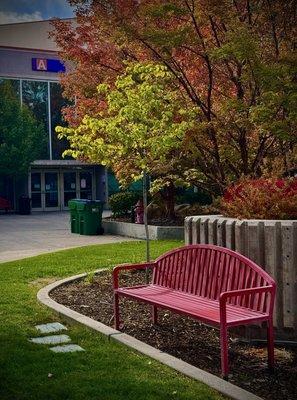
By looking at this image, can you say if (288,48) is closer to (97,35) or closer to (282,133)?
(282,133)

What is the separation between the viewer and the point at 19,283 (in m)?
9.06

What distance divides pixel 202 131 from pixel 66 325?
427cm

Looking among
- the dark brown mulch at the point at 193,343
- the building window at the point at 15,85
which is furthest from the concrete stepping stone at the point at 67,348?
the building window at the point at 15,85

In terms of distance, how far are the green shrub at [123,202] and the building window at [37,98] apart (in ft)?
51.6

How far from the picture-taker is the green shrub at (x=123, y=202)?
19.8 metres

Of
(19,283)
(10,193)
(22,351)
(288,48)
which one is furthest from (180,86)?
(10,193)

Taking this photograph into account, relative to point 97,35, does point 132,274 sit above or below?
below

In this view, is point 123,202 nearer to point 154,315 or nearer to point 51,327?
point 154,315

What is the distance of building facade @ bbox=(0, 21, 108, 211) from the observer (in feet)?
111

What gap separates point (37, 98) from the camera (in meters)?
34.6

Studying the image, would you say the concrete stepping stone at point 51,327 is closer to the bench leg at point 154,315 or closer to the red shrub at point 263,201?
the bench leg at point 154,315

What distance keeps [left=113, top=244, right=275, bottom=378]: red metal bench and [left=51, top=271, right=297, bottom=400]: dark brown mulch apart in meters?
0.20

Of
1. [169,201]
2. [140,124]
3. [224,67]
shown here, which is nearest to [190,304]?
[140,124]

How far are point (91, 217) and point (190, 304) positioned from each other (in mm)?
12859
